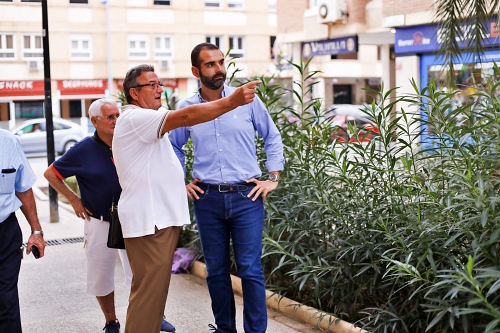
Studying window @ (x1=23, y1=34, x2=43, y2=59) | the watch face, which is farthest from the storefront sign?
the watch face

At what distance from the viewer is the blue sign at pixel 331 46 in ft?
76.0

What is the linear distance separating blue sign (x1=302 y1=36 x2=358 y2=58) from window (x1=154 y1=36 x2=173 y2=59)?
60.8 feet

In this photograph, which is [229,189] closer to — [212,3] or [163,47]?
[163,47]

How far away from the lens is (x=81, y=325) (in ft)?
19.4

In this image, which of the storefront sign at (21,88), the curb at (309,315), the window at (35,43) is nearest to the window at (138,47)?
the window at (35,43)

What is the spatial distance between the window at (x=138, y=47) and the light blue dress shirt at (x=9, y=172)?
38386 millimetres

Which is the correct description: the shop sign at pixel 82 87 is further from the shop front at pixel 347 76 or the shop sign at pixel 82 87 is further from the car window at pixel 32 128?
the car window at pixel 32 128

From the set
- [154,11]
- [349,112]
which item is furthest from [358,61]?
[349,112]

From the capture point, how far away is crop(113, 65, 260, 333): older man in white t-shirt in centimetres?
419

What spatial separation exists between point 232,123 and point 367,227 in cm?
121

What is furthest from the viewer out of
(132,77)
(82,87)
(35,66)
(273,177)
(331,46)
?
(82,87)

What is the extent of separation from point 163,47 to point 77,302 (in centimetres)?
3729

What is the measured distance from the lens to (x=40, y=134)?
91.1 feet

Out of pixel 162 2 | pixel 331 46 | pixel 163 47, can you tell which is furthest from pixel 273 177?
pixel 162 2
